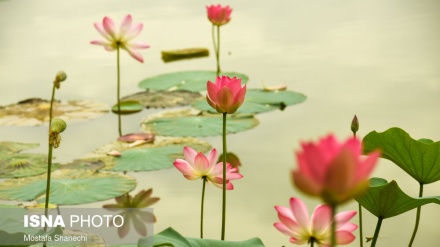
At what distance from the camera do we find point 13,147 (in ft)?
6.30

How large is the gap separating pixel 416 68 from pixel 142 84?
0.92 metres

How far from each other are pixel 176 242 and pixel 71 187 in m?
0.80

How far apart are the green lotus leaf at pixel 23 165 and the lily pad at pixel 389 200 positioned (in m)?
0.96

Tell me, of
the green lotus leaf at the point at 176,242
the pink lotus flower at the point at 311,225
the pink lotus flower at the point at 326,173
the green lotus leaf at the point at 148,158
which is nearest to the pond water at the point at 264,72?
the green lotus leaf at the point at 148,158

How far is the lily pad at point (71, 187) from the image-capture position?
1.56 meters

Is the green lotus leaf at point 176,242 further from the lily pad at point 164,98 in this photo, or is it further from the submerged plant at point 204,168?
the lily pad at point 164,98

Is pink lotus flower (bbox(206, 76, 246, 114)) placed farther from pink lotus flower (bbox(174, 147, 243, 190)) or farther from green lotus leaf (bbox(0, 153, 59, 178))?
green lotus leaf (bbox(0, 153, 59, 178))

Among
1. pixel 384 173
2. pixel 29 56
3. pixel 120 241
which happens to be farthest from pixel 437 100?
pixel 29 56

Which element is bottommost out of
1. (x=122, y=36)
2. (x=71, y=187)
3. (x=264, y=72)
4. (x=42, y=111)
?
(x=71, y=187)

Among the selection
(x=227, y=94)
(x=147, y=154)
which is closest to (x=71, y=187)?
(x=147, y=154)

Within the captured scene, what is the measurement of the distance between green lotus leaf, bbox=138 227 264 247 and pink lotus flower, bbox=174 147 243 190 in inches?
6.0

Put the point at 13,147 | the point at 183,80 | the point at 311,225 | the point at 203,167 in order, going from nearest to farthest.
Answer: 1. the point at 311,225
2. the point at 203,167
3. the point at 13,147
4. the point at 183,80

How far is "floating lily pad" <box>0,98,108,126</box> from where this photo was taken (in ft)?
7.13

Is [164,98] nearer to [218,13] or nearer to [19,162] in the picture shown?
[218,13]
